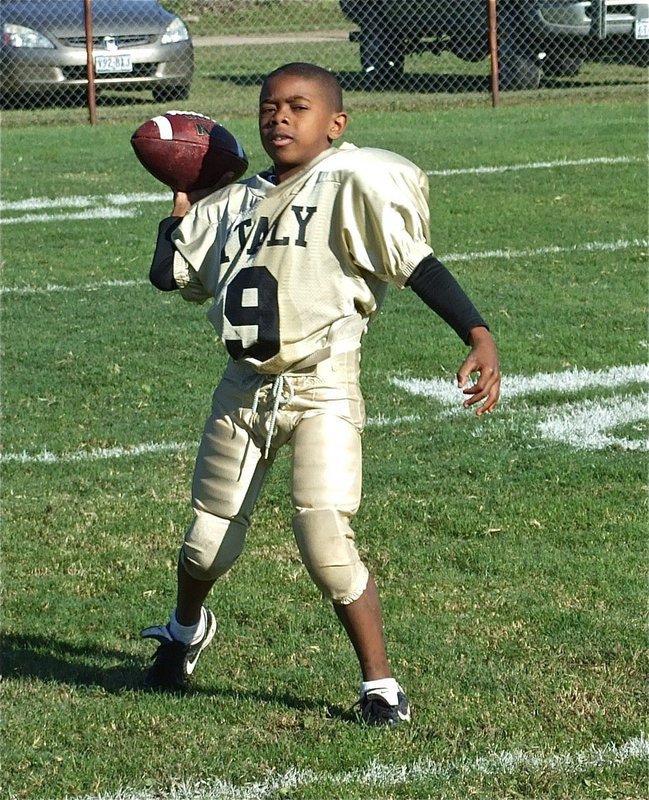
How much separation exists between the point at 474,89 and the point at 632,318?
1081 cm

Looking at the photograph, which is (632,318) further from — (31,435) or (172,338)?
(31,435)

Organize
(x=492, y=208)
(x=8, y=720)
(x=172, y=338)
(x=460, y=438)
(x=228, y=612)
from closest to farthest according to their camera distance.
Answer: (x=8, y=720) → (x=228, y=612) → (x=460, y=438) → (x=172, y=338) → (x=492, y=208)

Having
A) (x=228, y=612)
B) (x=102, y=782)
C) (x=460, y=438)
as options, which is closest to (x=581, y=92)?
(x=460, y=438)

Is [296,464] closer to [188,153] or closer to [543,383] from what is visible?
[188,153]

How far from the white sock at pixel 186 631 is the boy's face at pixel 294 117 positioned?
4.04 feet

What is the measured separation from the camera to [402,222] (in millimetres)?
3488

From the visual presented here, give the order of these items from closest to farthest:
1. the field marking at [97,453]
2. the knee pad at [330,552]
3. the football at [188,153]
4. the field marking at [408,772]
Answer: the field marking at [408,772] → the knee pad at [330,552] → the football at [188,153] → the field marking at [97,453]

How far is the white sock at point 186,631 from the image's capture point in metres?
3.86

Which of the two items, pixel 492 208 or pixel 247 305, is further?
pixel 492 208

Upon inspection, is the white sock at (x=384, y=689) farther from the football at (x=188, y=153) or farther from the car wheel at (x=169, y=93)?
the car wheel at (x=169, y=93)

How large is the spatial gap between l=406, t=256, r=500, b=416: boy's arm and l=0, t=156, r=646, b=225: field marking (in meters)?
7.46

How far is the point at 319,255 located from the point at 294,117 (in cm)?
35

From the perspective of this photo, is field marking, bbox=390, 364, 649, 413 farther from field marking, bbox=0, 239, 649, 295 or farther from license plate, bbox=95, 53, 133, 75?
license plate, bbox=95, 53, 133, 75

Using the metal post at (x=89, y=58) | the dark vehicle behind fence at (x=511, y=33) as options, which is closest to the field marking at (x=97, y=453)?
the metal post at (x=89, y=58)
